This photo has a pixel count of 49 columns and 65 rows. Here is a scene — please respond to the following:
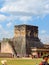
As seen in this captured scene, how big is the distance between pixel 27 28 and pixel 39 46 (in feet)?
19.3

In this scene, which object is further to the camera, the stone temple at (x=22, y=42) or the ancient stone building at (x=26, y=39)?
the ancient stone building at (x=26, y=39)

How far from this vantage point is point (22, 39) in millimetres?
70500

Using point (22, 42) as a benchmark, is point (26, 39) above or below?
above

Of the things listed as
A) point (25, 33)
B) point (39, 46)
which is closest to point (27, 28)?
point (25, 33)

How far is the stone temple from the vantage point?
6925cm

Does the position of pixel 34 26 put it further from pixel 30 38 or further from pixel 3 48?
pixel 3 48

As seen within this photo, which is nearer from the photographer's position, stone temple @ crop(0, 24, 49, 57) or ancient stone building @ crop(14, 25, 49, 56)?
stone temple @ crop(0, 24, 49, 57)

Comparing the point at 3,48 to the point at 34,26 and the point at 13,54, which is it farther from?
the point at 34,26

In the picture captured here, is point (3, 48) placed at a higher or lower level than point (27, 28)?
lower

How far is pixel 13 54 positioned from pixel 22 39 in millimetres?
4809

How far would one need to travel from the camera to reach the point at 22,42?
70938mm

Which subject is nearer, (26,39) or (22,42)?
(26,39)

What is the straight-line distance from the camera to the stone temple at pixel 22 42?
69250 mm

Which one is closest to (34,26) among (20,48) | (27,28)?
(27,28)
